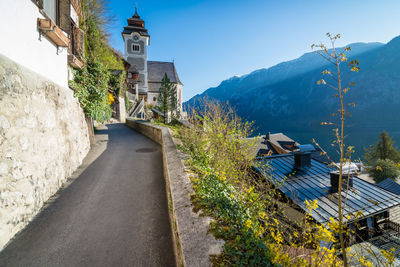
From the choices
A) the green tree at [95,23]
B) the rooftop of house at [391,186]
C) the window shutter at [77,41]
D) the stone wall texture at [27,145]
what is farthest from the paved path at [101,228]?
the rooftop of house at [391,186]

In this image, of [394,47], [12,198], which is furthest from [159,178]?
[394,47]

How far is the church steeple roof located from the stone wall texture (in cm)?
4470

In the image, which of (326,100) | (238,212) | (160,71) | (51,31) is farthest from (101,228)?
(326,100)

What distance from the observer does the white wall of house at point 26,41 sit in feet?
9.23

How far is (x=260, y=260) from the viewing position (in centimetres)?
157

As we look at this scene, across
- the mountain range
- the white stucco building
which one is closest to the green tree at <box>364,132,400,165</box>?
the white stucco building

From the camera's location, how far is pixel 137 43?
138 ft

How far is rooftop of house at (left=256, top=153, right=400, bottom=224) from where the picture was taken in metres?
5.26

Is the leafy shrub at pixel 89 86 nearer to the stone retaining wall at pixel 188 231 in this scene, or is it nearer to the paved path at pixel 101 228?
the paved path at pixel 101 228

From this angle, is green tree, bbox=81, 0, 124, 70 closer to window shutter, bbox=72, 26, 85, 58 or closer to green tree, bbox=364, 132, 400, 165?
window shutter, bbox=72, 26, 85, 58

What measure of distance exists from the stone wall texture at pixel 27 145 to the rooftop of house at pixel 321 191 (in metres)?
4.74

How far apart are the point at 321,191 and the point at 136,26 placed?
162 feet

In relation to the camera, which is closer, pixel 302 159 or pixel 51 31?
pixel 51 31

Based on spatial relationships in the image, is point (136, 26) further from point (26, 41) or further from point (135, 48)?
point (26, 41)
